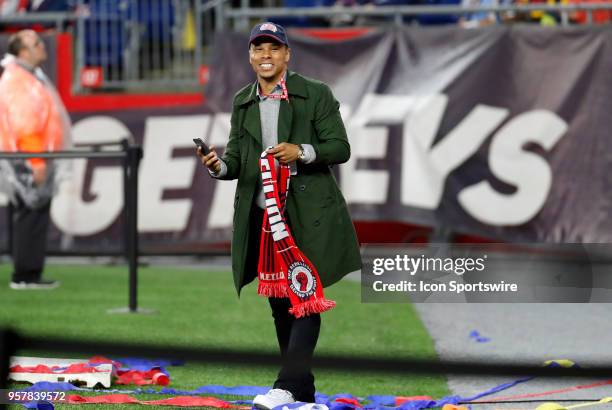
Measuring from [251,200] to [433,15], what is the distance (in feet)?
32.8

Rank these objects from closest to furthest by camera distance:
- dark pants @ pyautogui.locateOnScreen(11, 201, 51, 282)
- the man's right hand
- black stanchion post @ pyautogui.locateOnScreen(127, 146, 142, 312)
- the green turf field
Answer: the man's right hand → the green turf field → black stanchion post @ pyautogui.locateOnScreen(127, 146, 142, 312) → dark pants @ pyautogui.locateOnScreen(11, 201, 51, 282)

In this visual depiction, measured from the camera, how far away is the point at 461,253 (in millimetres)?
5547

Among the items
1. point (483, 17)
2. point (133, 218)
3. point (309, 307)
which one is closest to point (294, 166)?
point (309, 307)

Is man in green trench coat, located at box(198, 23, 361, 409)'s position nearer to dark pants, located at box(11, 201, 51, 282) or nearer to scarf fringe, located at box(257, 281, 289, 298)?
scarf fringe, located at box(257, 281, 289, 298)

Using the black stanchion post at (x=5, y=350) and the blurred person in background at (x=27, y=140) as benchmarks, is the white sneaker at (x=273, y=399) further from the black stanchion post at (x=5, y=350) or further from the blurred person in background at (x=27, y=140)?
the blurred person in background at (x=27, y=140)

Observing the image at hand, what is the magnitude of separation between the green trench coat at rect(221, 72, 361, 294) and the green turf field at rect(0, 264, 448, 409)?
4.06 feet

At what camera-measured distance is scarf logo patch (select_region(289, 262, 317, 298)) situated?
5801 millimetres

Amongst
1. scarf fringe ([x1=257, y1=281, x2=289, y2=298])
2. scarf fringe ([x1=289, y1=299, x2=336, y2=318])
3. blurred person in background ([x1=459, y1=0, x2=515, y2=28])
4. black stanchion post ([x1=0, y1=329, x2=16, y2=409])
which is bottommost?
scarf fringe ([x1=289, y1=299, x2=336, y2=318])

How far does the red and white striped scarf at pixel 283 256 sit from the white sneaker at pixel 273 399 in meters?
0.35

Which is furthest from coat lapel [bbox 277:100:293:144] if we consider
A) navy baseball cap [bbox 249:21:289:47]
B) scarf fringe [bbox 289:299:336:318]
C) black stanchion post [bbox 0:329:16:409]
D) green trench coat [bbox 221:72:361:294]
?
black stanchion post [bbox 0:329:16:409]

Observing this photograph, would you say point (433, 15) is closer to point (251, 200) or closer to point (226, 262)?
point (226, 262)

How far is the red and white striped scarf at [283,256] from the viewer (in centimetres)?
573

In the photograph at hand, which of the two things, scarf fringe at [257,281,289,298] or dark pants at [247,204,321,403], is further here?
scarf fringe at [257,281,289,298]

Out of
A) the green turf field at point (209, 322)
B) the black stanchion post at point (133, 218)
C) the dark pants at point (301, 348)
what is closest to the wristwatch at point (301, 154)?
the dark pants at point (301, 348)
